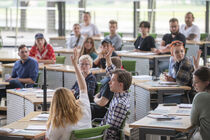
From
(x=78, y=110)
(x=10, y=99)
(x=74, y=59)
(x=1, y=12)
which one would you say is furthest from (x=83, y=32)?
(x=78, y=110)

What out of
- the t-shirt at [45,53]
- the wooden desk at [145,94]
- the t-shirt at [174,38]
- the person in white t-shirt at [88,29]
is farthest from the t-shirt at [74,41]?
the wooden desk at [145,94]

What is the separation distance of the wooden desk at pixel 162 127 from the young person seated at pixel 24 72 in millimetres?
4250

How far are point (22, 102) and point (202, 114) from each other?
3.08 metres

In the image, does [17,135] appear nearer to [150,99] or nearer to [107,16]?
[150,99]

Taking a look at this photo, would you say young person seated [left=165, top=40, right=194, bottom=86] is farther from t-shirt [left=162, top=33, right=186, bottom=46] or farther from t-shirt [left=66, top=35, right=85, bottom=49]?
t-shirt [left=66, top=35, right=85, bottom=49]

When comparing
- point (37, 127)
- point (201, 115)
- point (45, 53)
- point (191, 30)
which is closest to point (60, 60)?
point (45, 53)

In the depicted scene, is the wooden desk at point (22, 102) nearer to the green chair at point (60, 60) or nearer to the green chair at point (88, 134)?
the green chair at point (88, 134)

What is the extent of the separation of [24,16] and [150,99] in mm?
11037

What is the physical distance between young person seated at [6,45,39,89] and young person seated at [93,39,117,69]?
1.32 m

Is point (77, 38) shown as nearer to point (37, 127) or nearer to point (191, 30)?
point (191, 30)

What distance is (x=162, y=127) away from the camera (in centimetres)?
476

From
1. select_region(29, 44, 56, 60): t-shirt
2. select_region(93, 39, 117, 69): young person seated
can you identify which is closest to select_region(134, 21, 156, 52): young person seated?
select_region(93, 39, 117, 69): young person seated

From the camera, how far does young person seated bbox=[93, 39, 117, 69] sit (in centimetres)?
932

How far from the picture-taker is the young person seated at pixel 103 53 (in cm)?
932
